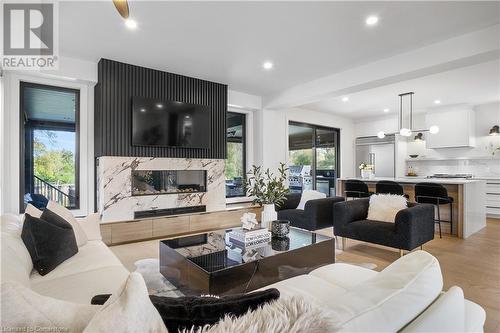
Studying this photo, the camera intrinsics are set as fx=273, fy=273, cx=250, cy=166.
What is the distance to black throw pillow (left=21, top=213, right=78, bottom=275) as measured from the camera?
186 centimetres

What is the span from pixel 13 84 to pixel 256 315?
462 centimetres

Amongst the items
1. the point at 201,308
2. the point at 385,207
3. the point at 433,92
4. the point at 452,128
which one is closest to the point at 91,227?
the point at 201,308

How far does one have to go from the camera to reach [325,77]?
4.66 metres

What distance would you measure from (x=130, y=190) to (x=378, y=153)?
6643 mm

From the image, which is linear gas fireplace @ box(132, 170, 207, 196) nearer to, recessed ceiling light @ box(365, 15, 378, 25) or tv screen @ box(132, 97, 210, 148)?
tv screen @ box(132, 97, 210, 148)

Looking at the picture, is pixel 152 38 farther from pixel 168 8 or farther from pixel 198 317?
pixel 198 317

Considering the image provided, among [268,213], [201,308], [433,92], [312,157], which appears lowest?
[268,213]

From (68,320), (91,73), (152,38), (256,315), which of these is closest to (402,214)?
(256,315)

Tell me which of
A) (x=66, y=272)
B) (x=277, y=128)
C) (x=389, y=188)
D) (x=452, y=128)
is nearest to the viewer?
(x=66, y=272)

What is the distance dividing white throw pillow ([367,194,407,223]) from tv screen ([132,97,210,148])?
291 centimetres

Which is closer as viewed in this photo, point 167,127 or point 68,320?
point 68,320

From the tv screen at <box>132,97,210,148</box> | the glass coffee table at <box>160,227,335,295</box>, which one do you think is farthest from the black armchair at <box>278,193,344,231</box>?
the tv screen at <box>132,97,210,148</box>

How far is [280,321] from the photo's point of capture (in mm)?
688

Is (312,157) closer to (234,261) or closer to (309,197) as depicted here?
(309,197)
